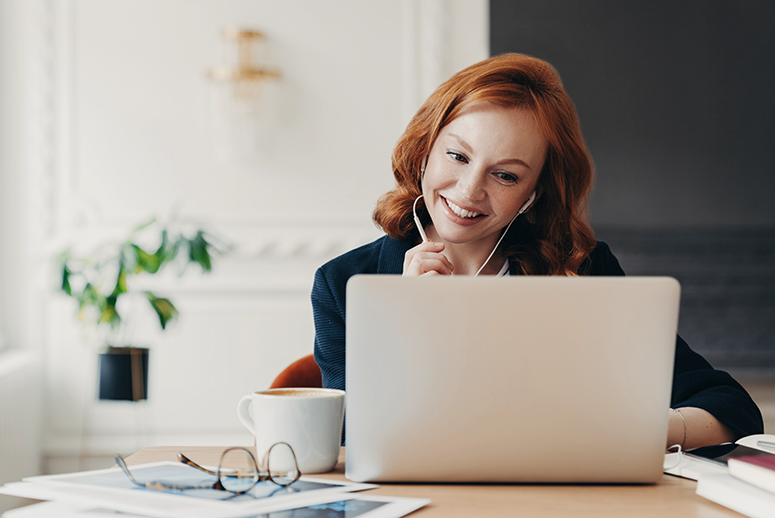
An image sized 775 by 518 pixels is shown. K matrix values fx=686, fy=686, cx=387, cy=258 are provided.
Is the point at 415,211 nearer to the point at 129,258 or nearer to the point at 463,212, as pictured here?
the point at 463,212

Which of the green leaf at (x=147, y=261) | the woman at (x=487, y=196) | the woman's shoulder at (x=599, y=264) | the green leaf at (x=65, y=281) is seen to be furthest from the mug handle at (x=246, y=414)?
the green leaf at (x=65, y=281)

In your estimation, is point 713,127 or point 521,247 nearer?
point 521,247

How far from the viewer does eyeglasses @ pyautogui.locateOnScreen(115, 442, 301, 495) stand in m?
0.63

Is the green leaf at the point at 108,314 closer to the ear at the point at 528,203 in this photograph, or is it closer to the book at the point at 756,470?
the ear at the point at 528,203

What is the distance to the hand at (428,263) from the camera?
1.18 m

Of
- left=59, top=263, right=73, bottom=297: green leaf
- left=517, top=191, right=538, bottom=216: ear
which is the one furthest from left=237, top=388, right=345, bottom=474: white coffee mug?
left=59, top=263, right=73, bottom=297: green leaf

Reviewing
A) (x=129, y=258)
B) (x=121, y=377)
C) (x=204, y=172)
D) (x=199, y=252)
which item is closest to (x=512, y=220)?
(x=199, y=252)

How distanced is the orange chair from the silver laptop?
634 millimetres

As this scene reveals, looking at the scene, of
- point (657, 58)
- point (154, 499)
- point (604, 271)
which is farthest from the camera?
point (657, 58)

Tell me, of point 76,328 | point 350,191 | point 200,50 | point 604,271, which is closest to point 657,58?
point 350,191

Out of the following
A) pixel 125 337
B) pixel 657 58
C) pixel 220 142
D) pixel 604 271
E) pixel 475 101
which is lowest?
pixel 125 337

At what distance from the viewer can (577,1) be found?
280 cm

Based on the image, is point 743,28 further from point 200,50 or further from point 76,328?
point 76,328

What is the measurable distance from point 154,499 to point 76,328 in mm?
2511
